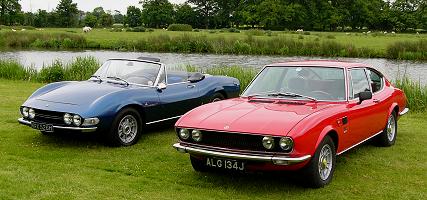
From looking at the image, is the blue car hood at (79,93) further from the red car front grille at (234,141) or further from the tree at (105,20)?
the tree at (105,20)

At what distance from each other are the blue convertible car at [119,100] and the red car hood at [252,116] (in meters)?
1.80

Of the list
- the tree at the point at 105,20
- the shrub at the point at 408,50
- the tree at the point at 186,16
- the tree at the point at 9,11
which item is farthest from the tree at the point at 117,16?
the shrub at the point at 408,50

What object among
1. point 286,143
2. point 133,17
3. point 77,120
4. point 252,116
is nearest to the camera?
point 286,143

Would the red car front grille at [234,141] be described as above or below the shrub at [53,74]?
above

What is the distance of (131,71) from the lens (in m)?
9.23

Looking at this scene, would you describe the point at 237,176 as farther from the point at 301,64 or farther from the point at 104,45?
the point at 104,45

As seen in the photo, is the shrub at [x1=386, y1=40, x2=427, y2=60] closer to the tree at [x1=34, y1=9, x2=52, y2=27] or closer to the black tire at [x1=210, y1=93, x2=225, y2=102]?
the black tire at [x1=210, y1=93, x2=225, y2=102]

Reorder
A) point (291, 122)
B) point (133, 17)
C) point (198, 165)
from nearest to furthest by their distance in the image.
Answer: point (291, 122)
point (198, 165)
point (133, 17)

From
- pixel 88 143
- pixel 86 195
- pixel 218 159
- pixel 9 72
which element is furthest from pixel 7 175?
pixel 9 72

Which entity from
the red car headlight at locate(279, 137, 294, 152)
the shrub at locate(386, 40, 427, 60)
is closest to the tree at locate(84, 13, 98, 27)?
the shrub at locate(386, 40, 427, 60)

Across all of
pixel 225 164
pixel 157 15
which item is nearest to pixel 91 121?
pixel 225 164

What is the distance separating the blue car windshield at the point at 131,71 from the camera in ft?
29.7

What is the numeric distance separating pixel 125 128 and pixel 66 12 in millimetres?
108033

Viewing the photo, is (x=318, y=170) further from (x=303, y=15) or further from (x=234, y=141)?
(x=303, y=15)
